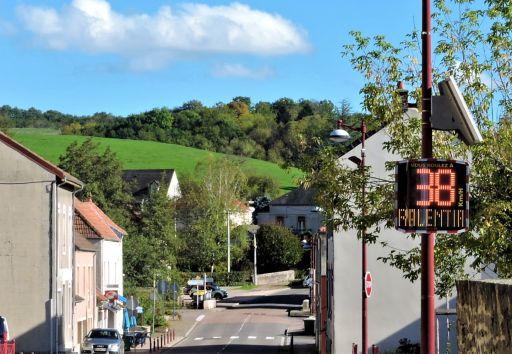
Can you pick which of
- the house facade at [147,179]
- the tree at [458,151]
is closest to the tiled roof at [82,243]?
the tree at [458,151]

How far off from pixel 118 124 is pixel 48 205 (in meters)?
143

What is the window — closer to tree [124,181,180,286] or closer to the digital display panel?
tree [124,181,180,286]

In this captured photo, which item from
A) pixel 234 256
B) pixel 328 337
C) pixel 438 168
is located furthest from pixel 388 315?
pixel 234 256

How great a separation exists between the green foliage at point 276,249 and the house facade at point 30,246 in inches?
2635

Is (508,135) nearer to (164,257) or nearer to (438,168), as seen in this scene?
(438,168)

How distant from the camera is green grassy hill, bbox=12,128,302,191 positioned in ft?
468

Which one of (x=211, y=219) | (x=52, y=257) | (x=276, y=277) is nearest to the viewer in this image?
(x=52, y=257)

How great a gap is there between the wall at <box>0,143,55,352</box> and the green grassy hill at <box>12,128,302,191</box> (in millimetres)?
92921

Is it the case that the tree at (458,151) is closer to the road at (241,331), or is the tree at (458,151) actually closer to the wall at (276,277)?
the road at (241,331)

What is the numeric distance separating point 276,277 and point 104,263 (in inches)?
1964

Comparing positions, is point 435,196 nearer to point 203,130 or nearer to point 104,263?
point 104,263

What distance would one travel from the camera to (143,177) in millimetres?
127000

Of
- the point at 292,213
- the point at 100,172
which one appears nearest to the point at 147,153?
the point at 292,213

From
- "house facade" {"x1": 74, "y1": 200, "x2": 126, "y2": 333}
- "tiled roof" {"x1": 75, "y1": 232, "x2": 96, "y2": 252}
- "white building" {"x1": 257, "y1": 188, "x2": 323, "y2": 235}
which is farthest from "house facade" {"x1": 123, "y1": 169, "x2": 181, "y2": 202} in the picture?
"tiled roof" {"x1": 75, "y1": 232, "x2": 96, "y2": 252}
